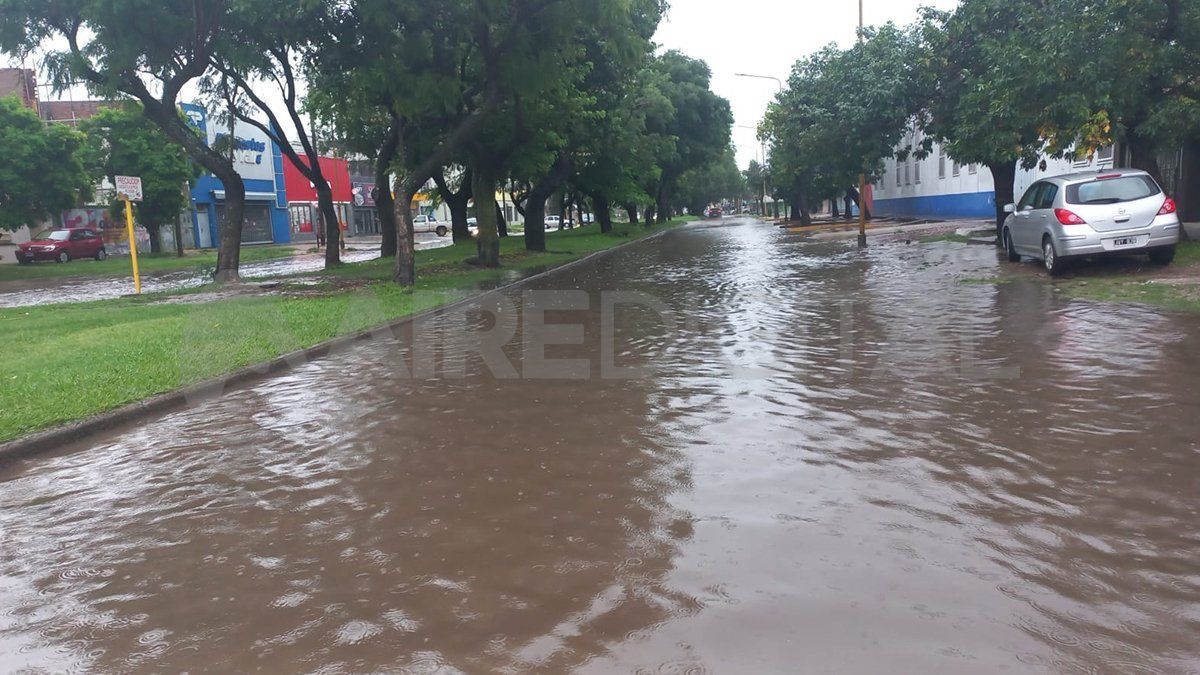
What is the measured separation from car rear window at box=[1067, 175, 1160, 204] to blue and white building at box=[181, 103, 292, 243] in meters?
44.4

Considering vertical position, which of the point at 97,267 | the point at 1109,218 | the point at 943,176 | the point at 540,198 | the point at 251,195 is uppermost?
the point at 251,195

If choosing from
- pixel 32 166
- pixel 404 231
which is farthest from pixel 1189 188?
pixel 32 166

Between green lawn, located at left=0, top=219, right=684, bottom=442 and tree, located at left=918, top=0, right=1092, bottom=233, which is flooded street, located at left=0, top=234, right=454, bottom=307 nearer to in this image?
green lawn, located at left=0, top=219, right=684, bottom=442

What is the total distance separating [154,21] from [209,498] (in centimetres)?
1592

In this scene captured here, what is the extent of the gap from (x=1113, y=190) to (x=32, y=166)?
32.9 meters

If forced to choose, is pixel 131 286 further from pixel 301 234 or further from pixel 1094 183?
pixel 301 234

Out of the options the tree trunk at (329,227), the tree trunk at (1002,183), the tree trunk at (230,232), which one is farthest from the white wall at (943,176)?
the tree trunk at (230,232)

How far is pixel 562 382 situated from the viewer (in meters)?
8.54

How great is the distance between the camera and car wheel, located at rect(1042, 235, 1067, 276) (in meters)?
14.3

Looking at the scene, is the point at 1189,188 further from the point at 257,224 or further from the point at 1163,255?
the point at 257,224

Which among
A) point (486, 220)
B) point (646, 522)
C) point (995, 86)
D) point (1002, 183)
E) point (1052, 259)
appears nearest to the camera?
point (646, 522)

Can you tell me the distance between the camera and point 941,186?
44.4 metres

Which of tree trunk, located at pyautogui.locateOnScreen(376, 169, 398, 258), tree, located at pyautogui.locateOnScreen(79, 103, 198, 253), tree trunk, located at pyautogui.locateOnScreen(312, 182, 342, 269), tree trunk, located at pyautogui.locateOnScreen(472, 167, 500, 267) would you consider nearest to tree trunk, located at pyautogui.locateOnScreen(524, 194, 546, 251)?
tree trunk, located at pyautogui.locateOnScreen(376, 169, 398, 258)

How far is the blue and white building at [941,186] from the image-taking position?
33.0 metres
